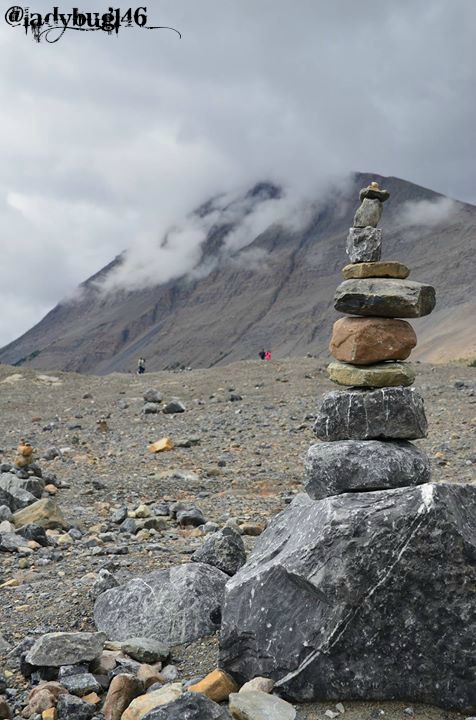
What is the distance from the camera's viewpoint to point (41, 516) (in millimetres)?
11469

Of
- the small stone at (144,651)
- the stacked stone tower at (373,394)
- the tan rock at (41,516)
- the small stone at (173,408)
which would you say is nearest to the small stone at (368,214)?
the stacked stone tower at (373,394)

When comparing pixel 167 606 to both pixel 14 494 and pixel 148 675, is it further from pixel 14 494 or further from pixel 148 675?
pixel 14 494

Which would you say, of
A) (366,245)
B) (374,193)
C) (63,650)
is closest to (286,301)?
(374,193)

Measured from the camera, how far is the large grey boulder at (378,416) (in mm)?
7547

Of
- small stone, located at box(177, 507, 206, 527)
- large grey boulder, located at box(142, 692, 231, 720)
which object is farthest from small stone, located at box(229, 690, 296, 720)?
small stone, located at box(177, 507, 206, 527)

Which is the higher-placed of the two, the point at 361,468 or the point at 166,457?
the point at 361,468

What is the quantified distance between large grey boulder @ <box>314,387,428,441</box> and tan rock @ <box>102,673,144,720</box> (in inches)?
128

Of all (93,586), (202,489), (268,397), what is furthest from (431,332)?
(93,586)

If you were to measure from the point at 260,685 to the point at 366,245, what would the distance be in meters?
4.83

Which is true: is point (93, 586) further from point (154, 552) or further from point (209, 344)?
point (209, 344)

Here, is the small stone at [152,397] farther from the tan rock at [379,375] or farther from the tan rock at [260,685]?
the tan rock at [260,685]

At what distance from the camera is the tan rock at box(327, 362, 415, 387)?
767cm

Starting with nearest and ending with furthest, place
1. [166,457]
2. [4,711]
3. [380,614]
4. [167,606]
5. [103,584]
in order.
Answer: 1. [4,711]
2. [380,614]
3. [167,606]
4. [103,584]
5. [166,457]

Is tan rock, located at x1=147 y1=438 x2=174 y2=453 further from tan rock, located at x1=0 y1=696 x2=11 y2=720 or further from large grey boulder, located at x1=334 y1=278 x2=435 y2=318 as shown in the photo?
tan rock, located at x1=0 y1=696 x2=11 y2=720
